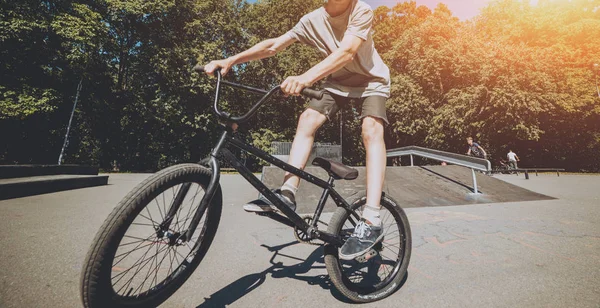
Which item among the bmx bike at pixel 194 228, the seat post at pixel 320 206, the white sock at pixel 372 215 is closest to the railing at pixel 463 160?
the bmx bike at pixel 194 228

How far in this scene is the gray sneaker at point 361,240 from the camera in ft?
5.94

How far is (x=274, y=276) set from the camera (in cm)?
222

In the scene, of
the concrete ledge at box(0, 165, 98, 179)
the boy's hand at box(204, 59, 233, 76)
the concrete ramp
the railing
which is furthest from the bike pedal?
the concrete ledge at box(0, 165, 98, 179)

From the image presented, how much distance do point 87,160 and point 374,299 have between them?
82.4 ft

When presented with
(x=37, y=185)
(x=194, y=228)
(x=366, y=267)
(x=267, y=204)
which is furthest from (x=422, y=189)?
(x=37, y=185)

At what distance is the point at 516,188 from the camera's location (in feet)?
22.8

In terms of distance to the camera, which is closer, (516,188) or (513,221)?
(513,221)

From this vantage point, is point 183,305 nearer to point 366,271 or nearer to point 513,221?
point 366,271

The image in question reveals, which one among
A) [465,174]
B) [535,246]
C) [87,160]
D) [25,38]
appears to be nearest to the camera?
[535,246]

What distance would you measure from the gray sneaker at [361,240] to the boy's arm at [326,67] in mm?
1031

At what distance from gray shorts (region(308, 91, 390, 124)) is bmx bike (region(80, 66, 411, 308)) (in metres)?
0.44

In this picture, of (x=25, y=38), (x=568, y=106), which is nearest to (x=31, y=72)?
(x=25, y=38)

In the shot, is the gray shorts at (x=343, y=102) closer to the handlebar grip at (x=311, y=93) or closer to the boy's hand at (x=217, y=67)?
the handlebar grip at (x=311, y=93)

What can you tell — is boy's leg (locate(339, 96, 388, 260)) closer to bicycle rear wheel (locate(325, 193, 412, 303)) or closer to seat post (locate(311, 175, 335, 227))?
bicycle rear wheel (locate(325, 193, 412, 303))
